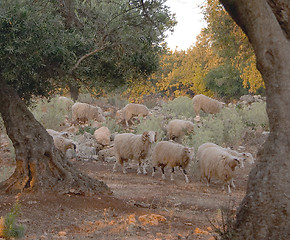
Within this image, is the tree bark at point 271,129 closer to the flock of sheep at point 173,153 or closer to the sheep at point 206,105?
the flock of sheep at point 173,153

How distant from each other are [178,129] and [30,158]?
10631 mm

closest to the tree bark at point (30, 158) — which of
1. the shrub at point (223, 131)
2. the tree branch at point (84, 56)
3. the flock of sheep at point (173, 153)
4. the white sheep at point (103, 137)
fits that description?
the tree branch at point (84, 56)

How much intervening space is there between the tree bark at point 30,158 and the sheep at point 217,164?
4.18 m

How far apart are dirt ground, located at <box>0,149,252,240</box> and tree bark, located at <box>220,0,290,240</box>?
39cm

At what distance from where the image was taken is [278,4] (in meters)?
4.82

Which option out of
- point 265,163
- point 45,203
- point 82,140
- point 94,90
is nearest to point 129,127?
point 82,140

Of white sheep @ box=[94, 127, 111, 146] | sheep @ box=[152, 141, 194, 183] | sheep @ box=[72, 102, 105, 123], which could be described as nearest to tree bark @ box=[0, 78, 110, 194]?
sheep @ box=[152, 141, 194, 183]

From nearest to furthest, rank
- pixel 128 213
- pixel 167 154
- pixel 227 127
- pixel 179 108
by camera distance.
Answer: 1. pixel 128 213
2. pixel 167 154
3. pixel 227 127
4. pixel 179 108

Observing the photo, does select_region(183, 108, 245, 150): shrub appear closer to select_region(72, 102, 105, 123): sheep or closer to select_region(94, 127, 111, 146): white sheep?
select_region(94, 127, 111, 146): white sheep

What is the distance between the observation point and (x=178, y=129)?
1797 centimetres

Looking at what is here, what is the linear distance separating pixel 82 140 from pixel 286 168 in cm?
1389

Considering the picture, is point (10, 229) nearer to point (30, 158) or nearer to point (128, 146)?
point (30, 158)

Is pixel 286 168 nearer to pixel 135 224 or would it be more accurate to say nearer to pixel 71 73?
pixel 135 224

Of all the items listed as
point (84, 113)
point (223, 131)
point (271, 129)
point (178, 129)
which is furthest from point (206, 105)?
point (271, 129)
